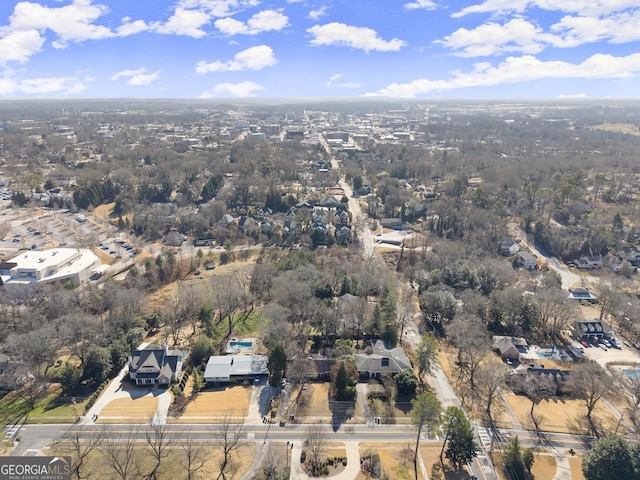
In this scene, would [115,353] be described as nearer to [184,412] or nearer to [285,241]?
[184,412]

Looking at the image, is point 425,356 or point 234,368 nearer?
point 425,356

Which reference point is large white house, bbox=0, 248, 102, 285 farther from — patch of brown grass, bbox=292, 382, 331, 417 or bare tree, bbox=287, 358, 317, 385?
patch of brown grass, bbox=292, 382, 331, 417

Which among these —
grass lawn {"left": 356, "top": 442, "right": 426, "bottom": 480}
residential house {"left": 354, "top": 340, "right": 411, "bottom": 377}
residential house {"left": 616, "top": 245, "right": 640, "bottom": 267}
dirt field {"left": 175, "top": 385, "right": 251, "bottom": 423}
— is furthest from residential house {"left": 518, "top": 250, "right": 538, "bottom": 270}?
dirt field {"left": 175, "top": 385, "right": 251, "bottom": 423}

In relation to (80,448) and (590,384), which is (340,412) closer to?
(80,448)

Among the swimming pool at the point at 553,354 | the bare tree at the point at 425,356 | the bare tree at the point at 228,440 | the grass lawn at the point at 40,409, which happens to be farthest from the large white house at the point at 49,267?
the swimming pool at the point at 553,354

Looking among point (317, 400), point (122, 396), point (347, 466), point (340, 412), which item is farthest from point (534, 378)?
point (122, 396)

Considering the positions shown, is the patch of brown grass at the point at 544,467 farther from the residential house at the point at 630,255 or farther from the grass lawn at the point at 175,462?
the residential house at the point at 630,255
